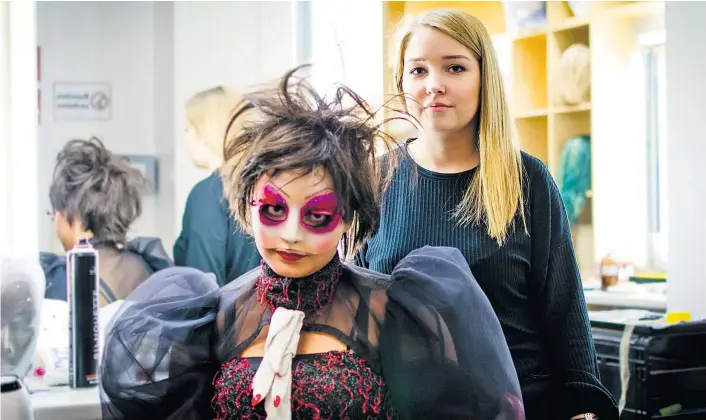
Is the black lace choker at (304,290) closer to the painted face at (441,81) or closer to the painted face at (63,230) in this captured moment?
the painted face at (441,81)

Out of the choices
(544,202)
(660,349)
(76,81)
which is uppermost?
(76,81)

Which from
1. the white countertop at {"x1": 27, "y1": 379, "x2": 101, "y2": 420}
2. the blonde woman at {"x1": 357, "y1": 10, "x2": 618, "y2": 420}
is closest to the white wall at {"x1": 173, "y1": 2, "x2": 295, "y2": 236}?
the white countertop at {"x1": 27, "y1": 379, "x2": 101, "y2": 420}

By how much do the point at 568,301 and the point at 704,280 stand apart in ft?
3.19

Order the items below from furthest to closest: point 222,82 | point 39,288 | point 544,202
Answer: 1. point 222,82
2. point 39,288
3. point 544,202

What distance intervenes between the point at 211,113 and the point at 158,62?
23 centimetres

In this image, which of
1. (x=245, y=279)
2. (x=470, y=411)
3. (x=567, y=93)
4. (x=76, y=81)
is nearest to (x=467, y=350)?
(x=470, y=411)

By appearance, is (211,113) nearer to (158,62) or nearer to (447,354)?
(158,62)

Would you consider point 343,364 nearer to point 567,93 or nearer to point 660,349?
point 660,349

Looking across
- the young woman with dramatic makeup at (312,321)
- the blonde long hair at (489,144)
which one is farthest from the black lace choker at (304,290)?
the blonde long hair at (489,144)

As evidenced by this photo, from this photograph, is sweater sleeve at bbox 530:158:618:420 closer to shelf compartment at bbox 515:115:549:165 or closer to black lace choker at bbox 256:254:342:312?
black lace choker at bbox 256:254:342:312

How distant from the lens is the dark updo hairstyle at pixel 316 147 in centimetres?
105

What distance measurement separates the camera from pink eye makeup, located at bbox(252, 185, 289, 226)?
1.04 m

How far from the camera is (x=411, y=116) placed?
3.81ft

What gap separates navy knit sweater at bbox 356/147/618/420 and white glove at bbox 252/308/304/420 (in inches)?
9.9
